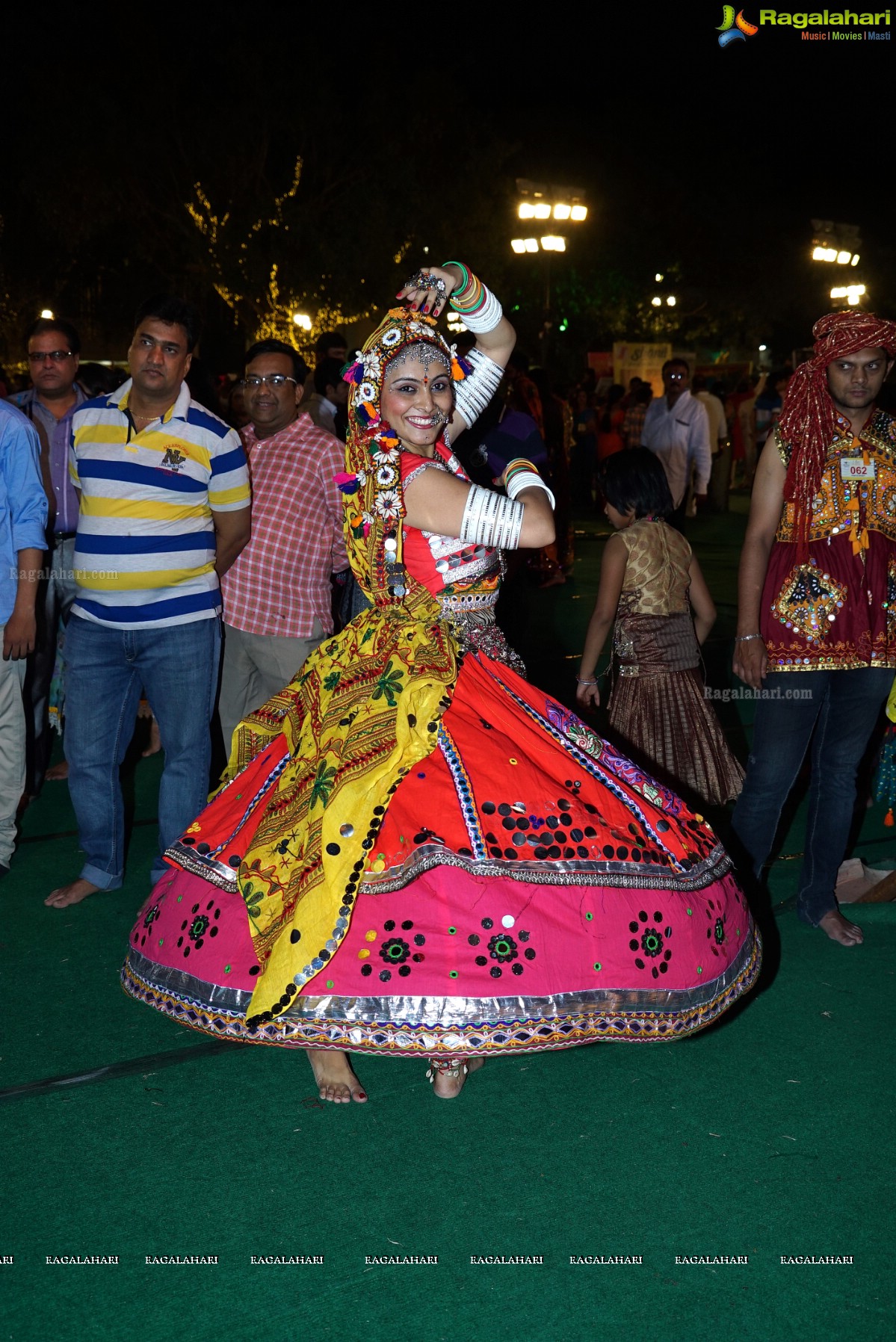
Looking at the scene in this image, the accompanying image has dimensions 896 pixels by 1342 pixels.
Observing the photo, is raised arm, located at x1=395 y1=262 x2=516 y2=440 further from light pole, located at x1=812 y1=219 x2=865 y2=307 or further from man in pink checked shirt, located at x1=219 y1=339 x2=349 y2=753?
light pole, located at x1=812 y1=219 x2=865 y2=307

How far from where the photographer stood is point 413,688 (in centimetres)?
318

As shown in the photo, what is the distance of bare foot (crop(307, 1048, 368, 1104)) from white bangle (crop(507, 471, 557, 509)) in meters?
1.54

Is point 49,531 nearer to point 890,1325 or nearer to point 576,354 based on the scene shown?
point 890,1325

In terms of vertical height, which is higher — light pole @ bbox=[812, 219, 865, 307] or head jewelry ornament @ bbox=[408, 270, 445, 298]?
light pole @ bbox=[812, 219, 865, 307]

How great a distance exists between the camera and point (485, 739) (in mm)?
3252

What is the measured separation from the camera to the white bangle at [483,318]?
3711mm

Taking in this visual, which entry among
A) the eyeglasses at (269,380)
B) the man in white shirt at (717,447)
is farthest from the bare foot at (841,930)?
the man in white shirt at (717,447)

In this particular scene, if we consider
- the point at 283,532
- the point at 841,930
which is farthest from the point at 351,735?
the point at 283,532

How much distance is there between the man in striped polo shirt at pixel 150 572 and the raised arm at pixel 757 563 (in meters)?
1.83

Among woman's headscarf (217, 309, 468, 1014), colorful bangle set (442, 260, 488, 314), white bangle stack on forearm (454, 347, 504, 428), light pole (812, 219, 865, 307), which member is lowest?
woman's headscarf (217, 309, 468, 1014)

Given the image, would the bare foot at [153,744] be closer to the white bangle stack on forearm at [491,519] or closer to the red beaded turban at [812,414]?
the red beaded turban at [812,414]

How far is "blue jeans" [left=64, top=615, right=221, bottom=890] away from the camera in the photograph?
453 cm

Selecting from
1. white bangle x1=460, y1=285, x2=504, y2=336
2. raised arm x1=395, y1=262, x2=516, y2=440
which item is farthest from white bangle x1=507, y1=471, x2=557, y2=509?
white bangle x1=460, y1=285, x2=504, y2=336

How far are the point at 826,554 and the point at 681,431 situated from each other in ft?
29.3
